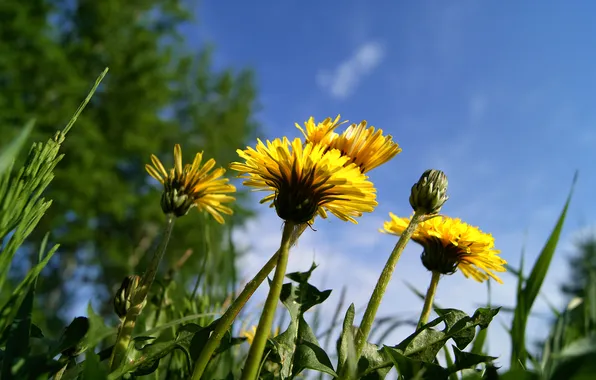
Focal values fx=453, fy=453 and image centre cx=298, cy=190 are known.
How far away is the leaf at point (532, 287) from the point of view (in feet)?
2.22

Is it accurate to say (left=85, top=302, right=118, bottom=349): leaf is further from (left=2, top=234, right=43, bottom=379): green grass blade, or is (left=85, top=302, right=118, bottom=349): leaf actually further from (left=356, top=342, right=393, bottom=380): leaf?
(left=356, top=342, right=393, bottom=380): leaf

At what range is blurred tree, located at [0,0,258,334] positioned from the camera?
8180mm

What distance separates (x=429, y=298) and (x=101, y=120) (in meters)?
10.5

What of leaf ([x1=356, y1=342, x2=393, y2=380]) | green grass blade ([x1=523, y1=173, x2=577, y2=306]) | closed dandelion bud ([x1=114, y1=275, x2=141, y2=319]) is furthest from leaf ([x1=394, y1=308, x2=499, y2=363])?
closed dandelion bud ([x1=114, y1=275, x2=141, y2=319])

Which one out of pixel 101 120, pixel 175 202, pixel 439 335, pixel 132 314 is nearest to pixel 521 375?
pixel 439 335

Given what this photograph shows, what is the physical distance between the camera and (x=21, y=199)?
365 mm

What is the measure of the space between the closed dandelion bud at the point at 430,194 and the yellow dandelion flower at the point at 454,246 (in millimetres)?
66

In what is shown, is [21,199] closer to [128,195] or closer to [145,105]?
[128,195]

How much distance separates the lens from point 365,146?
0.65 metres

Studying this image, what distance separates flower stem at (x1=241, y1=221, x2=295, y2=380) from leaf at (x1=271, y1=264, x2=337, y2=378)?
0.34 feet

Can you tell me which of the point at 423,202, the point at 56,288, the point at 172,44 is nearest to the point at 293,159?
the point at 423,202

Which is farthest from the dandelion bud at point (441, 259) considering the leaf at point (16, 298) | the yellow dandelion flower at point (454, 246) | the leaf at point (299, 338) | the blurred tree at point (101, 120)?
the blurred tree at point (101, 120)

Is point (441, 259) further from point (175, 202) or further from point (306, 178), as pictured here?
point (175, 202)

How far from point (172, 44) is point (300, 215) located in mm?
12947
